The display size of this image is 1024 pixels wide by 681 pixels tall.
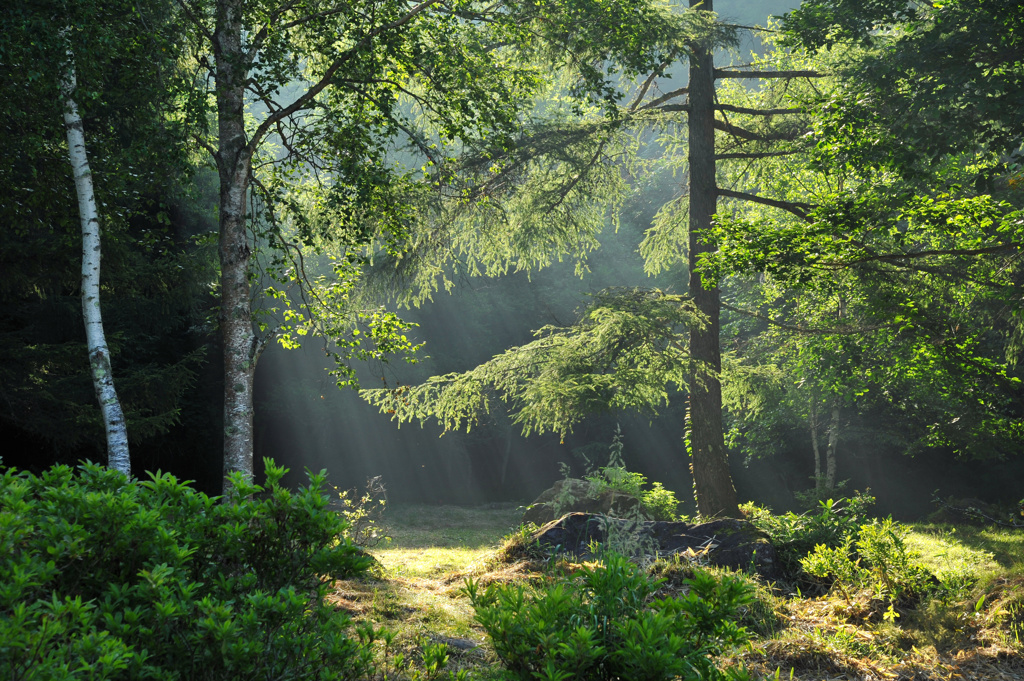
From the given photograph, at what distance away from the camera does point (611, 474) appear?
32.6ft

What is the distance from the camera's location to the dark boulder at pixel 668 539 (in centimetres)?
562

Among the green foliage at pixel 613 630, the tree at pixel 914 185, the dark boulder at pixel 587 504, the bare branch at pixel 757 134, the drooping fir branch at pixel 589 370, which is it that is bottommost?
the dark boulder at pixel 587 504

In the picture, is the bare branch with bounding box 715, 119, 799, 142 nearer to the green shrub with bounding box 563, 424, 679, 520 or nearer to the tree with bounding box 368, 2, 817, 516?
the tree with bounding box 368, 2, 817, 516

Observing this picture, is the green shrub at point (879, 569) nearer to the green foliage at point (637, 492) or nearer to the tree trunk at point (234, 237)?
the green foliage at point (637, 492)

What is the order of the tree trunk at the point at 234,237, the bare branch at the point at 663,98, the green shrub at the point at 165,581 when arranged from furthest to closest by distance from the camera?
the bare branch at the point at 663,98
the tree trunk at the point at 234,237
the green shrub at the point at 165,581

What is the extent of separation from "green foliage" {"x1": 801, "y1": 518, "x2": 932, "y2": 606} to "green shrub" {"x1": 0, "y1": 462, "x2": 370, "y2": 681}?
13.5 feet

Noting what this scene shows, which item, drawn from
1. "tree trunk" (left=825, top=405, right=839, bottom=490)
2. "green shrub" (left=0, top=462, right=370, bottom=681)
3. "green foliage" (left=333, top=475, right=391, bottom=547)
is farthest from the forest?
"tree trunk" (left=825, top=405, right=839, bottom=490)

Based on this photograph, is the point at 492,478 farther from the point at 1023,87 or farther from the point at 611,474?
the point at 1023,87

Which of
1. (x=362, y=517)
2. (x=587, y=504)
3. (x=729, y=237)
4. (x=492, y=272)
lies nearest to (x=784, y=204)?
(x=729, y=237)

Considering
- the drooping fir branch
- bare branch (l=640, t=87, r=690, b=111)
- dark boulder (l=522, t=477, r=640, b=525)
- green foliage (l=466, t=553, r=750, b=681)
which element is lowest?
dark boulder (l=522, t=477, r=640, b=525)

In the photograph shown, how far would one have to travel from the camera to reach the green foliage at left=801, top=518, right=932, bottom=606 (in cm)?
466

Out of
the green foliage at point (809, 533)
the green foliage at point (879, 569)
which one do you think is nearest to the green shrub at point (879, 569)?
the green foliage at point (879, 569)

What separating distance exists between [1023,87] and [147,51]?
6.96 meters

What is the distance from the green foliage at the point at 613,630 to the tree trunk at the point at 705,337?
6.54 metres
